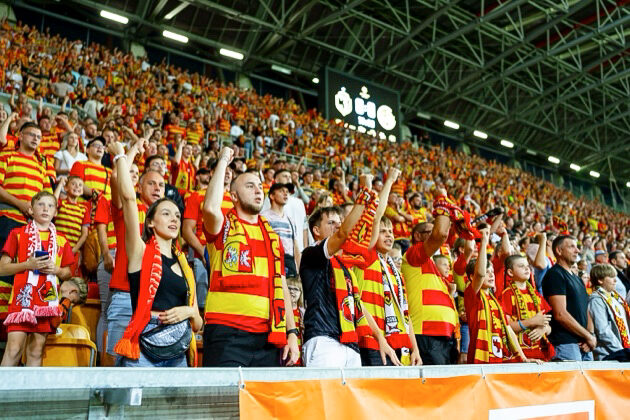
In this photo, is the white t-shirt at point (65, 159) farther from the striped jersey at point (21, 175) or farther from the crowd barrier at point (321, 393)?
the crowd barrier at point (321, 393)

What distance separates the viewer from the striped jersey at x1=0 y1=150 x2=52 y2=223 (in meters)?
5.23

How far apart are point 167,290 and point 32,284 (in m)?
1.39

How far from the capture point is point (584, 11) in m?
21.8

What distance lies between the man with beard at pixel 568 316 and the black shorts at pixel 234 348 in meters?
3.03

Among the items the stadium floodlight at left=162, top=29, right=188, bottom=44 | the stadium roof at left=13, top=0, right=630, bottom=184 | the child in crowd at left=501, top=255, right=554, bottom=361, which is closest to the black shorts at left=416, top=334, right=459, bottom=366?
the child in crowd at left=501, top=255, right=554, bottom=361

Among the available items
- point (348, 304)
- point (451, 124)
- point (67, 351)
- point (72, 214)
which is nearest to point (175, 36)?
point (451, 124)

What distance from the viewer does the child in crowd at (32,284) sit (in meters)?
3.69

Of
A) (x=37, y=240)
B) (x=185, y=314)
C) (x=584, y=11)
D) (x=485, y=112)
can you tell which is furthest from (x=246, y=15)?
→ (x=185, y=314)

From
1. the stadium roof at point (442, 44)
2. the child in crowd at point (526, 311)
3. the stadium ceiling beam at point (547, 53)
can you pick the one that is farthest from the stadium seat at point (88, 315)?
the stadium ceiling beam at point (547, 53)

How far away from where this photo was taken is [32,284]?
3.82m

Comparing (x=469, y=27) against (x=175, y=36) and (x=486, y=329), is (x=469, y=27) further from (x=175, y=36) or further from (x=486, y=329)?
(x=486, y=329)

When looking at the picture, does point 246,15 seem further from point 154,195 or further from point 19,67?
point 154,195

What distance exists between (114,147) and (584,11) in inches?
900

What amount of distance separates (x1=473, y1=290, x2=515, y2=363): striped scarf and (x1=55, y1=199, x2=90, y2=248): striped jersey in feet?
12.3
